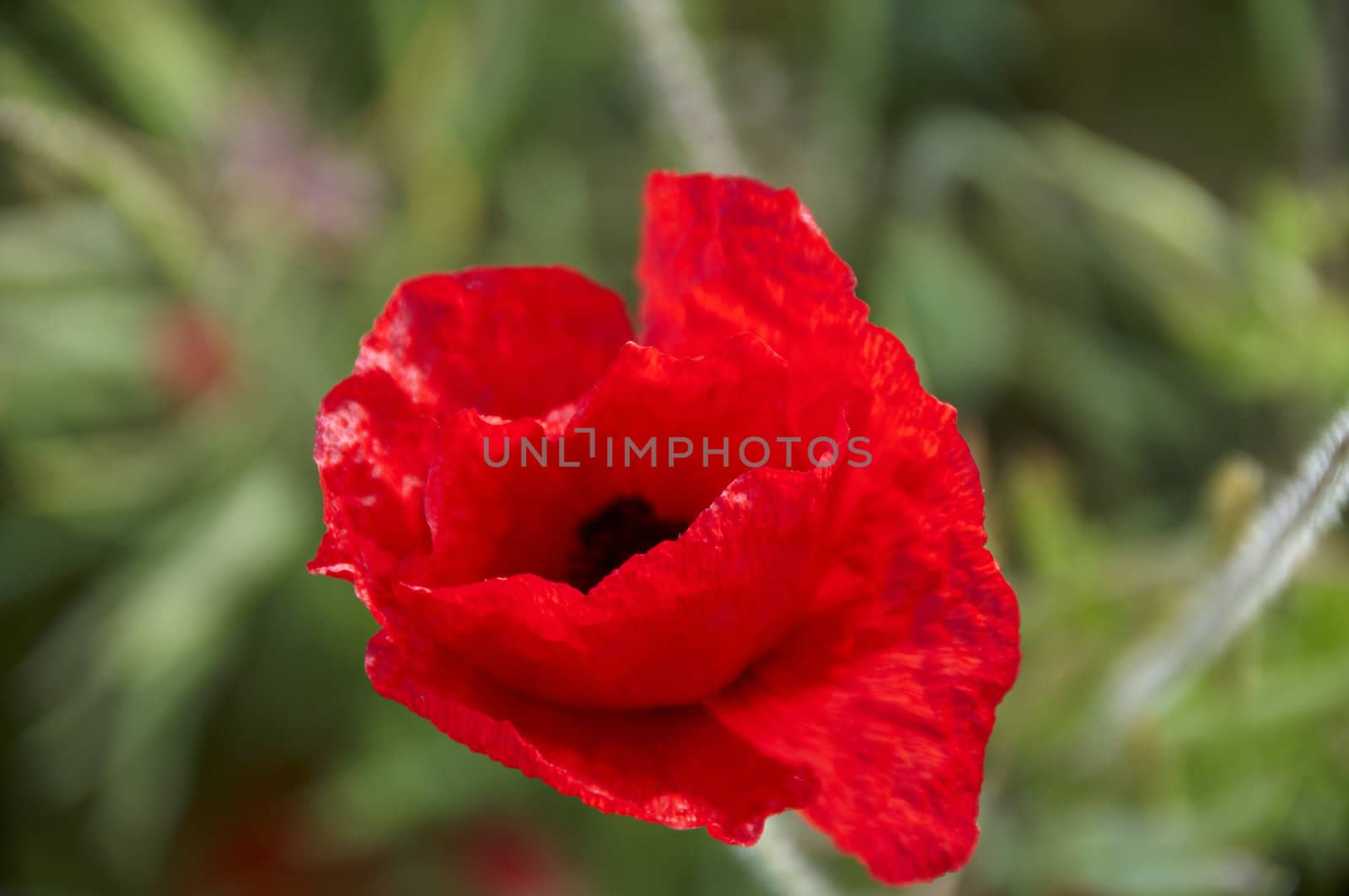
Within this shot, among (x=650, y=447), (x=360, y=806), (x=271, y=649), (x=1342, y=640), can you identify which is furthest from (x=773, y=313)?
(x=271, y=649)

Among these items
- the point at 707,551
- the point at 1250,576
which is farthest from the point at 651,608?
the point at 1250,576

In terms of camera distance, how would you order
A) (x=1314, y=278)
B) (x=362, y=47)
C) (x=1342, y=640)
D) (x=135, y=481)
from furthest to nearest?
(x=362, y=47), (x=135, y=481), (x=1314, y=278), (x=1342, y=640)

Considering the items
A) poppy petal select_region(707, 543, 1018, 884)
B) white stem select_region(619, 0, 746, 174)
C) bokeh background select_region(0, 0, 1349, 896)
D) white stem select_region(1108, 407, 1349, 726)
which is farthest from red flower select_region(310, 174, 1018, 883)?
bokeh background select_region(0, 0, 1349, 896)

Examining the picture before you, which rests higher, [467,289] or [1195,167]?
[467,289]

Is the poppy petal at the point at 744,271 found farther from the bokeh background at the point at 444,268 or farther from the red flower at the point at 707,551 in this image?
the bokeh background at the point at 444,268

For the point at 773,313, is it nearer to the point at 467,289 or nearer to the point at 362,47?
the point at 467,289

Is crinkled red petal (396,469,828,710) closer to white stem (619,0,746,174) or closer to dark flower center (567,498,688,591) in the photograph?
dark flower center (567,498,688,591)
